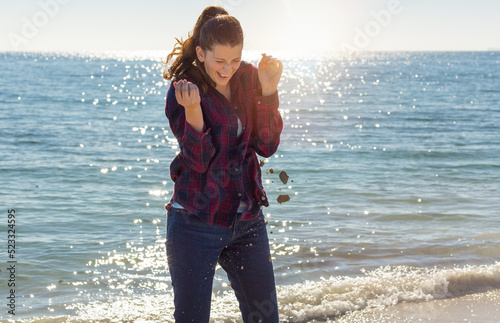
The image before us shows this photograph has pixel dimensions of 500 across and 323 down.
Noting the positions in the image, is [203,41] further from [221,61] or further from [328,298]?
[328,298]

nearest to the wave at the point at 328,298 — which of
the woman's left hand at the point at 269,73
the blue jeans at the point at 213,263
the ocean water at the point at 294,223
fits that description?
the ocean water at the point at 294,223

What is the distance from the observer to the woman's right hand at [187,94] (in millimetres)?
2537

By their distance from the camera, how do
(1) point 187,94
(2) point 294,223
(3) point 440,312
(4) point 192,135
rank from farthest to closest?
1. (2) point 294,223
2. (3) point 440,312
3. (4) point 192,135
4. (1) point 187,94

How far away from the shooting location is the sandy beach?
16.4ft

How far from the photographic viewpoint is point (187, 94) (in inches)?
99.8

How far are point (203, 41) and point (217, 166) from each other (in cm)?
59

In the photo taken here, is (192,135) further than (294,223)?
No

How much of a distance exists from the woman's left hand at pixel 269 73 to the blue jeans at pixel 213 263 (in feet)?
2.09

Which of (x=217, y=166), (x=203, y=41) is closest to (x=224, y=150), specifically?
(x=217, y=166)

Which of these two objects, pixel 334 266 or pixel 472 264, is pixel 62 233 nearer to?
pixel 334 266


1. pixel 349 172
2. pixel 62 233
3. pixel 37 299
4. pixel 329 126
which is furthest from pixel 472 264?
pixel 329 126

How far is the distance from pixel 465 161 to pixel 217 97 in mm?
13831

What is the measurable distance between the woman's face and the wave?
117 inches

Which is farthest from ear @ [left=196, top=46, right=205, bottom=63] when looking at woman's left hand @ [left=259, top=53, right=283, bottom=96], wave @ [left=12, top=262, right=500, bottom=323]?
wave @ [left=12, top=262, right=500, bottom=323]
